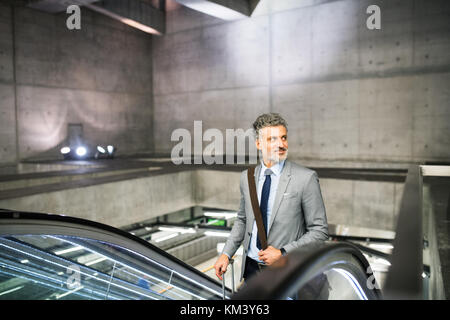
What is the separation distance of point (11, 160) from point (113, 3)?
321 inches

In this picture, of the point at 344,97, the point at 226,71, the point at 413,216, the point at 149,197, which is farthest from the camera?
the point at 226,71

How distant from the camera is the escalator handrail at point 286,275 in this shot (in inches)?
40.8

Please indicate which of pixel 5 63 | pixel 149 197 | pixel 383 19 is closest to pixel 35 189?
pixel 149 197

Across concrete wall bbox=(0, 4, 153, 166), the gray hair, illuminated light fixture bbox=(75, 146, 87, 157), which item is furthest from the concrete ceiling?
the gray hair

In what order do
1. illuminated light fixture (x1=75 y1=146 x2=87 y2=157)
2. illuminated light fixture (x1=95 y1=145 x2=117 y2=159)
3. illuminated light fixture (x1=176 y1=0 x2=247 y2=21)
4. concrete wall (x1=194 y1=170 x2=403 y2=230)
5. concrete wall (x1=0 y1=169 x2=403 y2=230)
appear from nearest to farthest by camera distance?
concrete wall (x1=0 y1=169 x2=403 y2=230)
concrete wall (x1=194 y1=170 x2=403 y2=230)
illuminated light fixture (x1=176 y1=0 x2=247 y2=21)
illuminated light fixture (x1=75 y1=146 x2=87 y2=157)
illuminated light fixture (x1=95 y1=145 x2=117 y2=159)

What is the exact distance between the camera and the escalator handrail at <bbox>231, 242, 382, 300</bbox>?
1.04 metres

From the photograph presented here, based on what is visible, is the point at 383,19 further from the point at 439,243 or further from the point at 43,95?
the point at 43,95

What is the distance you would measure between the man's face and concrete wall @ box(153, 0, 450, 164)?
491 inches

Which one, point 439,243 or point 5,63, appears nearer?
point 439,243

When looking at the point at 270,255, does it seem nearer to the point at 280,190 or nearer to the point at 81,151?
the point at 280,190

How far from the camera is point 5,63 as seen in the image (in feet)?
47.0

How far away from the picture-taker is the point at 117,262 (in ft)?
10.8

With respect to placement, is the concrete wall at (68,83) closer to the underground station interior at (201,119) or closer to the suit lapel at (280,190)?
the underground station interior at (201,119)

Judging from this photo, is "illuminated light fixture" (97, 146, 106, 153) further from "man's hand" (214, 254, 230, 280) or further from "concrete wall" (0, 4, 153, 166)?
"man's hand" (214, 254, 230, 280)
